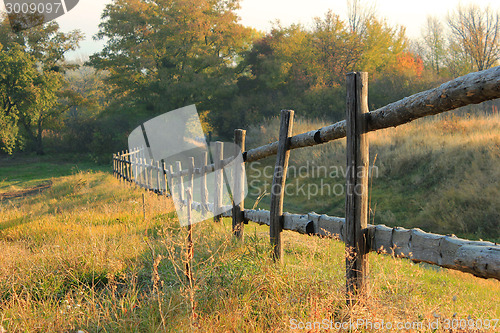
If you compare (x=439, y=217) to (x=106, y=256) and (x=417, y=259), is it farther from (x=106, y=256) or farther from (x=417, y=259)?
(x=106, y=256)

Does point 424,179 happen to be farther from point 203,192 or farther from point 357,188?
point 357,188

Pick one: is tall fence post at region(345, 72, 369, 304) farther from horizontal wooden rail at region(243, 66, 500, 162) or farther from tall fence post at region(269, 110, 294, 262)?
tall fence post at region(269, 110, 294, 262)

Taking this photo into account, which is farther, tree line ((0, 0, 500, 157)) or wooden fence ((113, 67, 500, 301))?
tree line ((0, 0, 500, 157))

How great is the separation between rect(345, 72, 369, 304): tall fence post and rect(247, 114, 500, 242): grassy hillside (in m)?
3.87

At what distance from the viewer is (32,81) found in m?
27.5

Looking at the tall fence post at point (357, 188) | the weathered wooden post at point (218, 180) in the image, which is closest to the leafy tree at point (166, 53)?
the weathered wooden post at point (218, 180)

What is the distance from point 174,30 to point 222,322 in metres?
30.0

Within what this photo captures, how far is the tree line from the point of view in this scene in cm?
2561

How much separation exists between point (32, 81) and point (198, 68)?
12120 millimetres

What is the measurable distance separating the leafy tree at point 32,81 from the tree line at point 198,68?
78mm

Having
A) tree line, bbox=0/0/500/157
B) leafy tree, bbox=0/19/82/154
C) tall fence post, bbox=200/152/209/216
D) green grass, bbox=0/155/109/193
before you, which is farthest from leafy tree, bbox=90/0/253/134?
tall fence post, bbox=200/152/209/216

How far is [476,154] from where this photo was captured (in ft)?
34.5

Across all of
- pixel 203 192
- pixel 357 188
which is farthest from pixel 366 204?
pixel 203 192

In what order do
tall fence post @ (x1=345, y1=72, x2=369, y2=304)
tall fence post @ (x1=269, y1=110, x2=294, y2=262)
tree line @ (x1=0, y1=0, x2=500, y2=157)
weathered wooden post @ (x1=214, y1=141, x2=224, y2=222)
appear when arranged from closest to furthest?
tall fence post @ (x1=345, y1=72, x2=369, y2=304), tall fence post @ (x1=269, y1=110, x2=294, y2=262), weathered wooden post @ (x1=214, y1=141, x2=224, y2=222), tree line @ (x1=0, y1=0, x2=500, y2=157)
